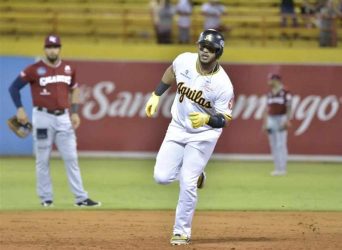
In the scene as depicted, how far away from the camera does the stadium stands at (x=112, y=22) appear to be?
1001 inches

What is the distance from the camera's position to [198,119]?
33.3ft

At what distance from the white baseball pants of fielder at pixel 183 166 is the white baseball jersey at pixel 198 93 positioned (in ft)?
0.39

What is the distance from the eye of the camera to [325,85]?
77.0 feet

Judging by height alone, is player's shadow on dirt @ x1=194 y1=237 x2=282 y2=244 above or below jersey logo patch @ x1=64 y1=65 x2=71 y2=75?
below

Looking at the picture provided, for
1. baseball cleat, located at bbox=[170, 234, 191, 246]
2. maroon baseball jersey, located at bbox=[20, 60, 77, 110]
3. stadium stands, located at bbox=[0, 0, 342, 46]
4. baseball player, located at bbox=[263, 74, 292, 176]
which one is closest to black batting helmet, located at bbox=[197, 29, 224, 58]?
baseball cleat, located at bbox=[170, 234, 191, 246]

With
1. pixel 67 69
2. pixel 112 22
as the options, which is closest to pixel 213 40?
pixel 67 69

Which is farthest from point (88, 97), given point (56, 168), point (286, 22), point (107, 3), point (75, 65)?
point (286, 22)

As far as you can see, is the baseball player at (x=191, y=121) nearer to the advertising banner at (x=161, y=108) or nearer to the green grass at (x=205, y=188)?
the green grass at (x=205, y=188)

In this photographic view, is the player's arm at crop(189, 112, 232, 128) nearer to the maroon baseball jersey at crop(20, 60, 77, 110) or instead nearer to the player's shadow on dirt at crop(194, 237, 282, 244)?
the player's shadow on dirt at crop(194, 237, 282, 244)

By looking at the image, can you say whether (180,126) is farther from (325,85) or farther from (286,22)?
(286,22)

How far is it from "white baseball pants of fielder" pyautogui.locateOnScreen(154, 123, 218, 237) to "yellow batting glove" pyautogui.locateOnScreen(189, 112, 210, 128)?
0.45 metres

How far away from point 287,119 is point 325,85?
374 cm

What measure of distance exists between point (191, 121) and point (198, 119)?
9.1 inches

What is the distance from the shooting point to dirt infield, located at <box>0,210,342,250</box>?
34.8 feet
